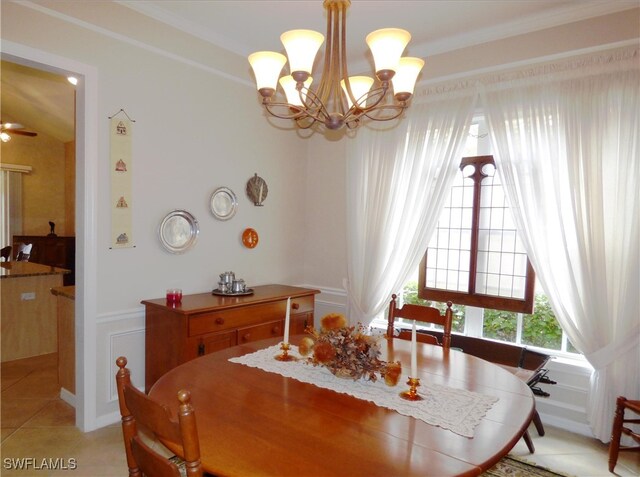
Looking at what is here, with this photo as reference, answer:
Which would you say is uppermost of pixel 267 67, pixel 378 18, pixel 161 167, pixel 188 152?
pixel 378 18

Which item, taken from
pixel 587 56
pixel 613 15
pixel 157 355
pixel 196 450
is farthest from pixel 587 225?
pixel 157 355

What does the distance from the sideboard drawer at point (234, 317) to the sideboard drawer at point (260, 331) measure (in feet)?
0.12

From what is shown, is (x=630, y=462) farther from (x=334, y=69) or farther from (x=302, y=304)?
(x=334, y=69)

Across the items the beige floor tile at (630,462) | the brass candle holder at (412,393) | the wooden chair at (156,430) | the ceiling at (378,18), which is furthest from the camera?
the ceiling at (378,18)

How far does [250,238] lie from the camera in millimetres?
3590

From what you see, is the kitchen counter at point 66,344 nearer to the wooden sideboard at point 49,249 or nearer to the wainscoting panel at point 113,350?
the wainscoting panel at point 113,350

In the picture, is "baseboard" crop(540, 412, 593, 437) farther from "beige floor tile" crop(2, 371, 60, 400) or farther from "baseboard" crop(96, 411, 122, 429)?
"beige floor tile" crop(2, 371, 60, 400)

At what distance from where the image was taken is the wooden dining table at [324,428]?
3.56 ft

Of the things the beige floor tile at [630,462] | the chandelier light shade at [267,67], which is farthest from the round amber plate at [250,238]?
the beige floor tile at [630,462]

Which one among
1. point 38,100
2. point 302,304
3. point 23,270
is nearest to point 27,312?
point 23,270

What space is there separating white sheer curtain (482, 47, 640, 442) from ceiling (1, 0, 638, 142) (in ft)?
1.26

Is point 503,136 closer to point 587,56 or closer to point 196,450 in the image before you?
point 587,56

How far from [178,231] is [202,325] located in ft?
2.64

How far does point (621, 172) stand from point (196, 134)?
291cm
